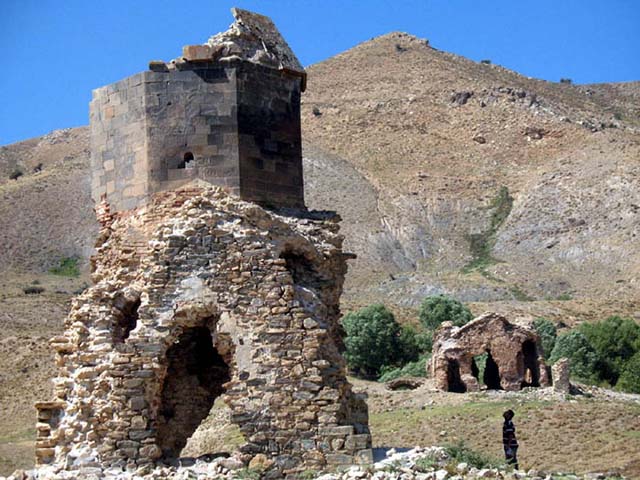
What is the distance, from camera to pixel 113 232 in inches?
533

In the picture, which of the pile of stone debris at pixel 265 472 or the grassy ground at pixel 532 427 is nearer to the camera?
the pile of stone debris at pixel 265 472

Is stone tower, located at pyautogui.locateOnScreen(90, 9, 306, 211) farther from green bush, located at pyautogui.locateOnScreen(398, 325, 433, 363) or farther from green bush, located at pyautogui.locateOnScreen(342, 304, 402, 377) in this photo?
green bush, located at pyautogui.locateOnScreen(398, 325, 433, 363)

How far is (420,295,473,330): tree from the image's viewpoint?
52.7 metres

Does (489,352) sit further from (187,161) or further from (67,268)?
(67,268)

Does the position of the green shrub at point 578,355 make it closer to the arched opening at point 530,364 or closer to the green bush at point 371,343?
the green bush at point 371,343

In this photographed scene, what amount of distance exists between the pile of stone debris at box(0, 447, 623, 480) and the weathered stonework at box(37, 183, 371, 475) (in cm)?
13

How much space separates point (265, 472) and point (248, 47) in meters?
4.97

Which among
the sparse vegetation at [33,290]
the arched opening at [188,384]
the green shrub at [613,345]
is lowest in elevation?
the arched opening at [188,384]

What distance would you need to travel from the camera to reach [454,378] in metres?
36.4

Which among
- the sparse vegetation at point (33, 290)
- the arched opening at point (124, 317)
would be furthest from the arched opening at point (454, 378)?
the sparse vegetation at point (33, 290)

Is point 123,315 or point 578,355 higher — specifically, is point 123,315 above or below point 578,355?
below

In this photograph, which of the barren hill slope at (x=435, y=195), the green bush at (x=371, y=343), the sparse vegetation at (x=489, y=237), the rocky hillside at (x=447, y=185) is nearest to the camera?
the green bush at (x=371, y=343)

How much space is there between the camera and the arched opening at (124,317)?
41.0 feet

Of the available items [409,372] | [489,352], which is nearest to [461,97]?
[409,372]
